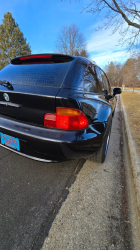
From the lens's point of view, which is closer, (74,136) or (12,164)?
(74,136)

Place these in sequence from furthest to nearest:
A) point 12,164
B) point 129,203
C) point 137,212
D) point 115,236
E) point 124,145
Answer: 1. point 124,145
2. point 12,164
3. point 129,203
4. point 137,212
5. point 115,236

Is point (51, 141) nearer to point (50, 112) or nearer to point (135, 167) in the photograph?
point (50, 112)

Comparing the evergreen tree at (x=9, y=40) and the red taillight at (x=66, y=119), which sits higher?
the evergreen tree at (x=9, y=40)

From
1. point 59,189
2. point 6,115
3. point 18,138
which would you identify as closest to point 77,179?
point 59,189

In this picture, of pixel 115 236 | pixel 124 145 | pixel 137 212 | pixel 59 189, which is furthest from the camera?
pixel 124 145

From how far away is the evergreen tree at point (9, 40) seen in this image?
81.5 ft

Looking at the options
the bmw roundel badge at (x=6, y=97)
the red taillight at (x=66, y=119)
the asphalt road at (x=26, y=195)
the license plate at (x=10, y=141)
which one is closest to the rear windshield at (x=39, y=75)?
the bmw roundel badge at (x=6, y=97)

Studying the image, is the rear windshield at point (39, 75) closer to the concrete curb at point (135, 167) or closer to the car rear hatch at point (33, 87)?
the car rear hatch at point (33, 87)

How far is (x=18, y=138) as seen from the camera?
59.8 inches

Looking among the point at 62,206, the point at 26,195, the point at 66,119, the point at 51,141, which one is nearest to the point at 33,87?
the point at 66,119

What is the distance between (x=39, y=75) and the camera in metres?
1.59

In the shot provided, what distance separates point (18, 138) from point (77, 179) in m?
1.02

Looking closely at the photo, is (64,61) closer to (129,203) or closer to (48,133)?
(48,133)

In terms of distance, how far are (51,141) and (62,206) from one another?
0.76 metres
